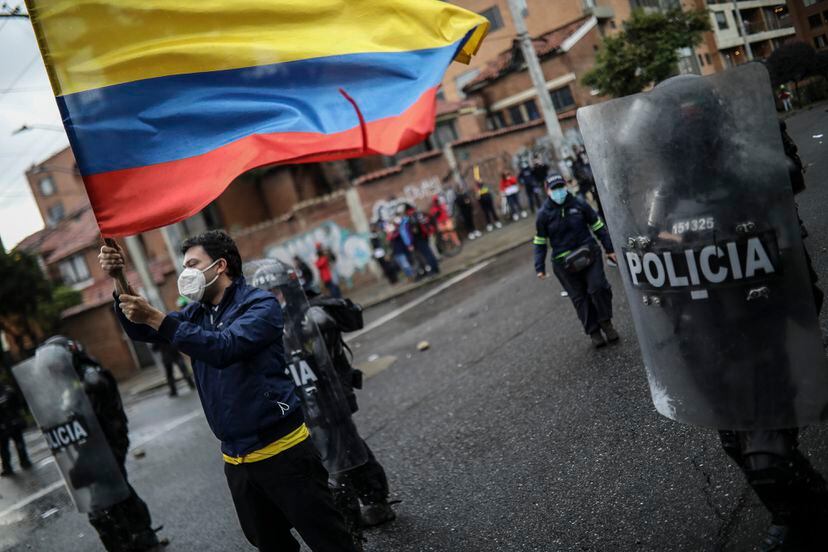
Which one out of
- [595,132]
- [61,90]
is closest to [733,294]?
[595,132]

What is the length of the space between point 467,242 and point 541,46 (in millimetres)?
15430

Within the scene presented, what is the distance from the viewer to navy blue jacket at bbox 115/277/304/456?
284 cm

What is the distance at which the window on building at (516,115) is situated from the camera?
111 feet

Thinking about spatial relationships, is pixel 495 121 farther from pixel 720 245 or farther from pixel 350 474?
pixel 720 245

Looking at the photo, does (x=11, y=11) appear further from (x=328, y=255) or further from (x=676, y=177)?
(x=676, y=177)

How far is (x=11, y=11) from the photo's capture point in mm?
11109

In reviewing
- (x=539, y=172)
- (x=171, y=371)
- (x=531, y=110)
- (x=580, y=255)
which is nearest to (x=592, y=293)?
(x=580, y=255)

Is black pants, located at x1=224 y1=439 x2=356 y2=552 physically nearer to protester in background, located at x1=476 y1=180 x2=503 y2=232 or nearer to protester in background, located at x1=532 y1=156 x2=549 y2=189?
protester in background, located at x1=532 y1=156 x2=549 y2=189

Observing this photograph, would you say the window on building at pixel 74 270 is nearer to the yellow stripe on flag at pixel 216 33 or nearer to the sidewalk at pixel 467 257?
the sidewalk at pixel 467 257

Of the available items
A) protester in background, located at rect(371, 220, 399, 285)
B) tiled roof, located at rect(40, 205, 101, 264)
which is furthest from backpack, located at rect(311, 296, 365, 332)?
tiled roof, located at rect(40, 205, 101, 264)

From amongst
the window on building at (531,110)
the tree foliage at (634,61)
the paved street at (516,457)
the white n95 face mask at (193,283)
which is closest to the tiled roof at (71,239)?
the window on building at (531,110)

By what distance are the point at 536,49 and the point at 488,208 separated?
13.9 meters

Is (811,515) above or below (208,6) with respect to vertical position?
below

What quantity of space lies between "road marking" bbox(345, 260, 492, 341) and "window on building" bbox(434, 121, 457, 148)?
16.2 meters
